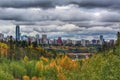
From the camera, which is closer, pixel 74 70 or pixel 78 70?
pixel 74 70

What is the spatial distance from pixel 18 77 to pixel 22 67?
815cm

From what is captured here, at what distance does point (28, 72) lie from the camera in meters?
146

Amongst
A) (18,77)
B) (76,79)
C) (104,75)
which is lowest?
(18,77)

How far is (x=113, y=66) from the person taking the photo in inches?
1767

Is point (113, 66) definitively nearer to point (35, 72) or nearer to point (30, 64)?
point (35, 72)

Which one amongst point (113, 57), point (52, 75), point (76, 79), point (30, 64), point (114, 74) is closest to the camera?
point (114, 74)

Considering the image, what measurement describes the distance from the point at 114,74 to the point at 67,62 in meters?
118

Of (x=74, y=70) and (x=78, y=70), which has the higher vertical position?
(x=74, y=70)

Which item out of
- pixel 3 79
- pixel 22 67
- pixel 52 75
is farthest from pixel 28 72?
pixel 3 79

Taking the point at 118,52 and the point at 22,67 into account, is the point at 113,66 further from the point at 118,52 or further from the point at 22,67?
the point at 22,67

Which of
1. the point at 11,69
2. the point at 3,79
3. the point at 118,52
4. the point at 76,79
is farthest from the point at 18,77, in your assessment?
the point at 118,52

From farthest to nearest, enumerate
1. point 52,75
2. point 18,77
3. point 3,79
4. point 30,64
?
point 30,64 < point 18,77 < point 52,75 < point 3,79

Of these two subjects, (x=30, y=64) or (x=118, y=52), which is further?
(x=30, y=64)

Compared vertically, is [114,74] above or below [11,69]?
above
